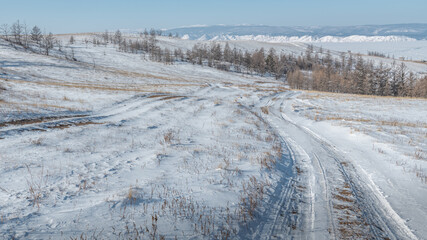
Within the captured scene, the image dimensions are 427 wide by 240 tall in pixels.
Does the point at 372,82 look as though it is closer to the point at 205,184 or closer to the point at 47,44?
the point at 205,184

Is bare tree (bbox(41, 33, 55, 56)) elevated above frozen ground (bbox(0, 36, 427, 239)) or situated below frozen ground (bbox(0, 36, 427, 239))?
above

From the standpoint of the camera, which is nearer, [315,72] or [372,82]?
[372,82]

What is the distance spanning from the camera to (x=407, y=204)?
20.6ft

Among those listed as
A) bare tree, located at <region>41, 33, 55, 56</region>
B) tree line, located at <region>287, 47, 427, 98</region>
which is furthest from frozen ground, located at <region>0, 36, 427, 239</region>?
bare tree, located at <region>41, 33, 55, 56</region>

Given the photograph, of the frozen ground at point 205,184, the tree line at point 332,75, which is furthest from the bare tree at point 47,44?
the frozen ground at point 205,184

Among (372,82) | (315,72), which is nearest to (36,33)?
(315,72)

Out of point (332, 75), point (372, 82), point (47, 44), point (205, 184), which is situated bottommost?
point (205, 184)

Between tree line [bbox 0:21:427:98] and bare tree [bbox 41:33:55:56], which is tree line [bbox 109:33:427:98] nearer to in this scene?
tree line [bbox 0:21:427:98]

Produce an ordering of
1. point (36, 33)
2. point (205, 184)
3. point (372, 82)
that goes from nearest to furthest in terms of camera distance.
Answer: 1. point (205, 184)
2. point (372, 82)
3. point (36, 33)

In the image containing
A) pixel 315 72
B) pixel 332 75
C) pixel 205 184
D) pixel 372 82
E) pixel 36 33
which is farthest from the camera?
pixel 36 33

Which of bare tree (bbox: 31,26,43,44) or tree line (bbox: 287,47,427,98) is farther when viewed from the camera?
bare tree (bbox: 31,26,43,44)

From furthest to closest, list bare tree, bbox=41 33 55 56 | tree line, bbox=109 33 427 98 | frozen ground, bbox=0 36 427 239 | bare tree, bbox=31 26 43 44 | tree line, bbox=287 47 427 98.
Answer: bare tree, bbox=31 26 43 44
bare tree, bbox=41 33 55 56
tree line, bbox=109 33 427 98
tree line, bbox=287 47 427 98
frozen ground, bbox=0 36 427 239

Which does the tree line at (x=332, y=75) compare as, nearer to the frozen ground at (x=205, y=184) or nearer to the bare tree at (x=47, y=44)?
the bare tree at (x=47, y=44)

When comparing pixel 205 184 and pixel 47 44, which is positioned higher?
pixel 47 44
